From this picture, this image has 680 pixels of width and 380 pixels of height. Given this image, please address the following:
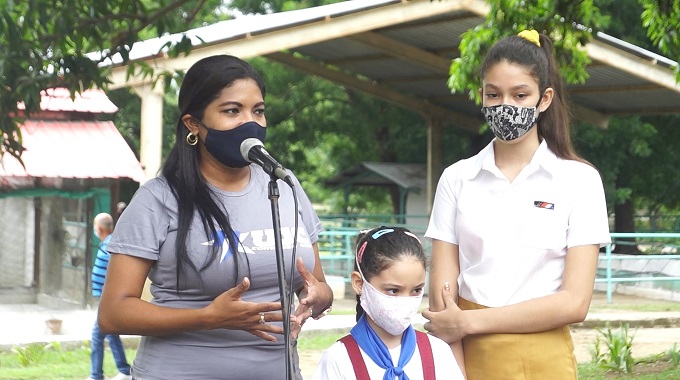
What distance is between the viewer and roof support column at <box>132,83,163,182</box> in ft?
51.1

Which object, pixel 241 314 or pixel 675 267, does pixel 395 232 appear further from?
pixel 675 267

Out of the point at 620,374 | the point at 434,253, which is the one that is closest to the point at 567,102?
the point at 434,253

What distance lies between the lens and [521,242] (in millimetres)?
3152

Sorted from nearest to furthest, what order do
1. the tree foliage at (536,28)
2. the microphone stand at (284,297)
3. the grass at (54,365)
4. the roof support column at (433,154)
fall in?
1. the microphone stand at (284,297)
2. the tree foliage at (536,28)
3. the grass at (54,365)
4. the roof support column at (433,154)

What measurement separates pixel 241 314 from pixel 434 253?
71 cm

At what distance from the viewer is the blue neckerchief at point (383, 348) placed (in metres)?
3.06

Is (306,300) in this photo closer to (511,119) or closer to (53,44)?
(511,119)

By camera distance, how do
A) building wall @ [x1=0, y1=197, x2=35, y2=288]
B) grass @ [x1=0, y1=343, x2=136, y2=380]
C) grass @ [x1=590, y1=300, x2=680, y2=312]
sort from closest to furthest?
grass @ [x1=0, y1=343, x2=136, y2=380] < grass @ [x1=590, y1=300, x2=680, y2=312] < building wall @ [x1=0, y1=197, x2=35, y2=288]

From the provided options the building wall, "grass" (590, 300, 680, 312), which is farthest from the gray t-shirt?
the building wall

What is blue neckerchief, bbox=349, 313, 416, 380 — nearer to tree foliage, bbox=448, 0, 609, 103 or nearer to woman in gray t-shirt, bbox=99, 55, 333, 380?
woman in gray t-shirt, bbox=99, 55, 333, 380

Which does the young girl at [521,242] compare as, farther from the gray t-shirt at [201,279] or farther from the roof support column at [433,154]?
the roof support column at [433,154]

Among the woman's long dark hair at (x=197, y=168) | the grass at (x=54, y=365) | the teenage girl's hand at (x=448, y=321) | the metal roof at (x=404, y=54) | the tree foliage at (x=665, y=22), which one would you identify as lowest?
the grass at (x=54, y=365)

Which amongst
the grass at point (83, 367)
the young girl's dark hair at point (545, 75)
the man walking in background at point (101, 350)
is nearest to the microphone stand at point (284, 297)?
the young girl's dark hair at point (545, 75)

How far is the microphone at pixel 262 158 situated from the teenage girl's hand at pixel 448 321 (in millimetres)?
594
